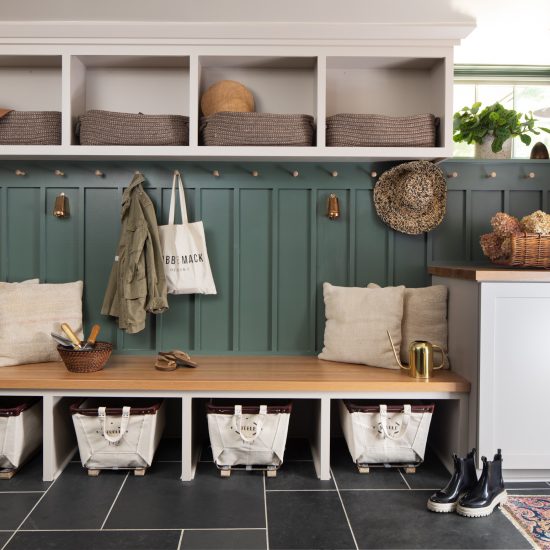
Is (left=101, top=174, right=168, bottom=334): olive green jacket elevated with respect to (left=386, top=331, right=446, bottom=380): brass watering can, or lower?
elevated

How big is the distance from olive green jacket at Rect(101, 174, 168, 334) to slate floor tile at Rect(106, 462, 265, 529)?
0.84m

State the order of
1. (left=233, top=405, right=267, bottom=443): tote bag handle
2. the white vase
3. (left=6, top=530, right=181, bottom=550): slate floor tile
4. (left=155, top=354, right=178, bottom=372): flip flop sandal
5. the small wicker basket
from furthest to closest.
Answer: the white vase → (left=155, top=354, right=178, bottom=372): flip flop sandal → the small wicker basket → (left=233, top=405, right=267, bottom=443): tote bag handle → (left=6, top=530, right=181, bottom=550): slate floor tile

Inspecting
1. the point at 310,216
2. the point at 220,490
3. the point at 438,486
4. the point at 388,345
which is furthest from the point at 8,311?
the point at 438,486

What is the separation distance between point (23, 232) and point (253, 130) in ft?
5.03

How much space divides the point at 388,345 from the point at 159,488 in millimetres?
1381

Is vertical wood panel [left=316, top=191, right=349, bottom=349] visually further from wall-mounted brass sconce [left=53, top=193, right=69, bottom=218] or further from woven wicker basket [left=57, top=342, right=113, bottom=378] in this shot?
wall-mounted brass sconce [left=53, top=193, right=69, bottom=218]

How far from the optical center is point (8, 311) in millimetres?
3186

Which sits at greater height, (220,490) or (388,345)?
(388,345)

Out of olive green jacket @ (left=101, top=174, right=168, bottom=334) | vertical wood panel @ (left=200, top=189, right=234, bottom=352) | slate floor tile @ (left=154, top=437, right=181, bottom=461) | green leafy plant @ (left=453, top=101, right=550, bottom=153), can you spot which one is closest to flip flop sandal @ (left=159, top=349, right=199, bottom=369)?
olive green jacket @ (left=101, top=174, right=168, bottom=334)

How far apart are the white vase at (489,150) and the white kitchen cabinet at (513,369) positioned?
3.24ft

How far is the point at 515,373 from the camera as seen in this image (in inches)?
111

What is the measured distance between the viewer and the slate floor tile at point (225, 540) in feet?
7.40

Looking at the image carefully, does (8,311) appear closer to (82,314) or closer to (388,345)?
(82,314)

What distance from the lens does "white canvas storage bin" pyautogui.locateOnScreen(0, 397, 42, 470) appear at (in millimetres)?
2840
